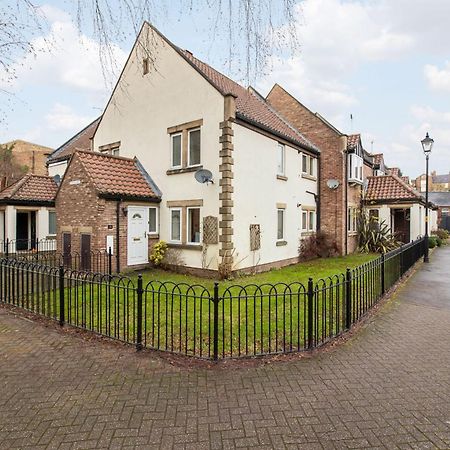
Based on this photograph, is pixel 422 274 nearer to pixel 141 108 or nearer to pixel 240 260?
pixel 240 260

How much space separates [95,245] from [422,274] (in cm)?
1234

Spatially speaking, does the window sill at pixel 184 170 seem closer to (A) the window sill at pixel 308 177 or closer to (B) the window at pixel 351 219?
(A) the window sill at pixel 308 177

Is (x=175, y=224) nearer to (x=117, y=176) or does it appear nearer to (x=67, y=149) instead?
(x=117, y=176)

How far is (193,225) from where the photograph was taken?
1320cm

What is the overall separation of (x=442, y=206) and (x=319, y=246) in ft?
123

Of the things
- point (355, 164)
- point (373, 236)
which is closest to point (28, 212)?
point (355, 164)

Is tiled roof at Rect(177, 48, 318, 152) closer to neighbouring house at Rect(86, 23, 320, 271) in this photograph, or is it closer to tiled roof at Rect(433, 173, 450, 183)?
neighbouring house at Rect(86, 23, 320, 271)

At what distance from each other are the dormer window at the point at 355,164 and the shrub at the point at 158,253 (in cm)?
1143

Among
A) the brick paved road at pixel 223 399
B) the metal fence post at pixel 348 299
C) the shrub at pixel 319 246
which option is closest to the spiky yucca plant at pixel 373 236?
the shrub at pixel 319 246

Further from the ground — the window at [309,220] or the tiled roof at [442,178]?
the tiled roof at [442,178]

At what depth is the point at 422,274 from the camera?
505 inches

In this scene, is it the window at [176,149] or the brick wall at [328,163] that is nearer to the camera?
the window at [176,149]

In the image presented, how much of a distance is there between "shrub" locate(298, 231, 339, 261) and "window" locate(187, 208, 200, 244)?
6.65 meters

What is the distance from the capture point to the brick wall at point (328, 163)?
1817 cm
